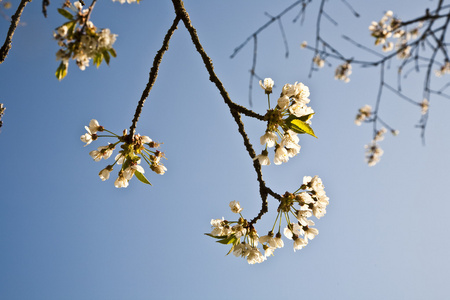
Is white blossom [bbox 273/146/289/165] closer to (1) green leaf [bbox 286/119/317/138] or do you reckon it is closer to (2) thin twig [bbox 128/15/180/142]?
(1) green leaf [bbox 286/119/317/138]

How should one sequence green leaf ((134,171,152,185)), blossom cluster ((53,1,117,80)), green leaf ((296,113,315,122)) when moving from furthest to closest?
green leaf ((134,171,152,185)) → green leaf ((296,113,315,122)) → blossom cluster ((53,1,117,80))

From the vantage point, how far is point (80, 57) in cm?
149

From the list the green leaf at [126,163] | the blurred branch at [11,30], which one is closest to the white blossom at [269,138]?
the green leaf at [126,163]

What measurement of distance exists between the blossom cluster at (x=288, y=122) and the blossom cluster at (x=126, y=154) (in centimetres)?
71

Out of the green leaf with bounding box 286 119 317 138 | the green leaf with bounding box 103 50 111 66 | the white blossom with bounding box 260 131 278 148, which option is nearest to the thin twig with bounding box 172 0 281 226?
the white blossom with bounding box 260 131 278 148

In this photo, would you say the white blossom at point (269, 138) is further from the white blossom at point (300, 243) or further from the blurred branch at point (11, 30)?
the blurred branch at point (11, 30)

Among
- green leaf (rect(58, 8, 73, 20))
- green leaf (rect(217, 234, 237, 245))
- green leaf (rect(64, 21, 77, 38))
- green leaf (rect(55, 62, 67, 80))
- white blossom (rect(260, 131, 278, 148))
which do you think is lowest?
green leaf (rect(217, 234, 237, 245))

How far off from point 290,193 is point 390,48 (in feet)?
22.5

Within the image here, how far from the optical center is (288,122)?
190cm

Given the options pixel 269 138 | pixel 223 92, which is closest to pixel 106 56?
pixel 223 92

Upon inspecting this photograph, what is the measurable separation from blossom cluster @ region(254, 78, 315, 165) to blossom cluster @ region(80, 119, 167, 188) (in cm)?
71

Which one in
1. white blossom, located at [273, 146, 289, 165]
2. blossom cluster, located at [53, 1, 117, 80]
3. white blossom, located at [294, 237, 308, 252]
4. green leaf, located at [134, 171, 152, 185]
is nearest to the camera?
blossom cluster, located at [53, 1, 117, 80]

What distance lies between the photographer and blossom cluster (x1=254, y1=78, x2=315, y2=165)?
6.17ft

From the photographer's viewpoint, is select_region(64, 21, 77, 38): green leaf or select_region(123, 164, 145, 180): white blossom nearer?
select_region(64, 21, 77, 38): green leaf
